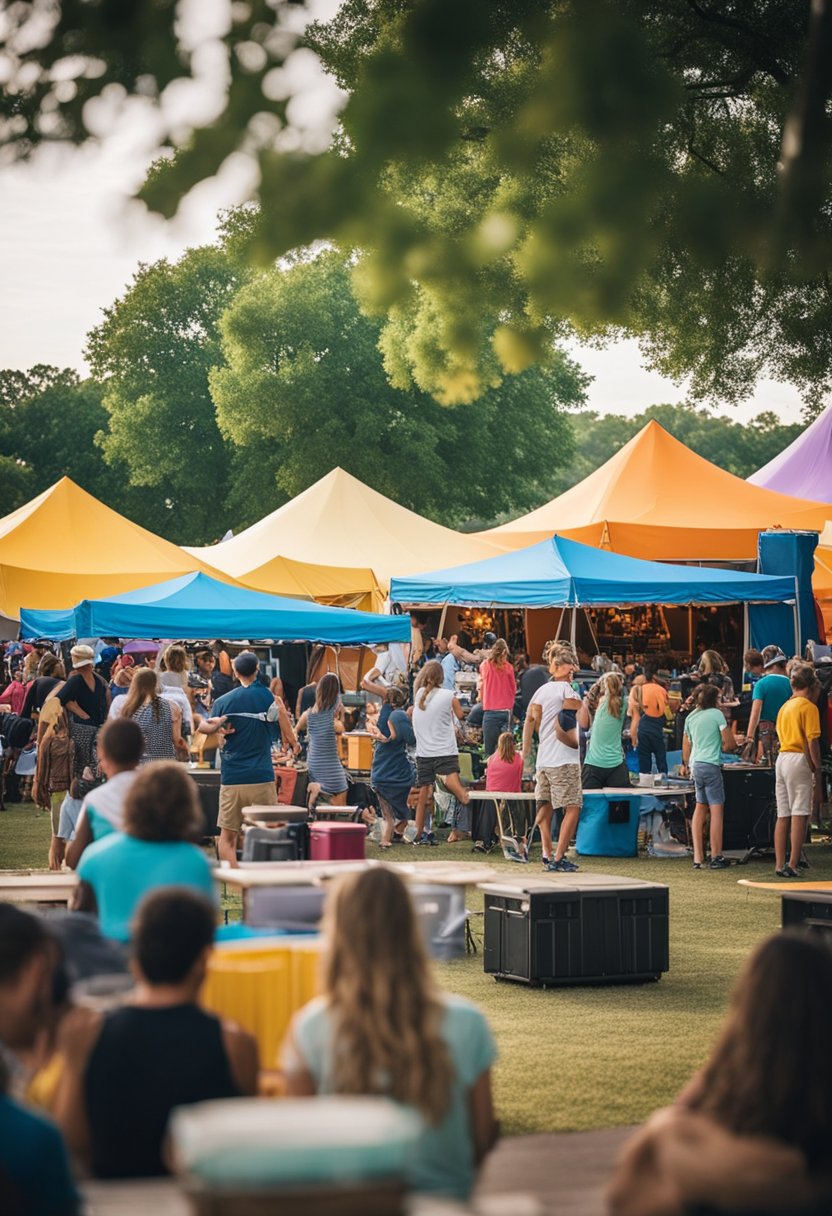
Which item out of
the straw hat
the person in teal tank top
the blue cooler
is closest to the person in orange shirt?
the blue cooler

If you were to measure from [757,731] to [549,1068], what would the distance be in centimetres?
996

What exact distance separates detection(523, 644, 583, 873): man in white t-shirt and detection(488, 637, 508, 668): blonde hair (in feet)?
12.6

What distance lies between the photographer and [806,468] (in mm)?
32812

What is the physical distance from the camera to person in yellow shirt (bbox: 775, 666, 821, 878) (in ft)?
46.8

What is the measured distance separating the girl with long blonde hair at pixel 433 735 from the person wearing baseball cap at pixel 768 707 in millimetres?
2922

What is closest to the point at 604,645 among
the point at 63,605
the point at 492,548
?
the point at 492,548

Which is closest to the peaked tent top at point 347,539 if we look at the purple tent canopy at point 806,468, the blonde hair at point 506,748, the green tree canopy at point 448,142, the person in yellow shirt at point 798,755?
the purple tent canopy at point 806,468

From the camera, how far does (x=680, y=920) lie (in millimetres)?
12484

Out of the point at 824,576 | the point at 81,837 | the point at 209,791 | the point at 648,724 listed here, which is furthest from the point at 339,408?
the point at 81,837

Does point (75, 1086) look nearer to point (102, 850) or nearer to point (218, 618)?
point (102, 850)

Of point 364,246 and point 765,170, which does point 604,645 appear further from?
point 364,246

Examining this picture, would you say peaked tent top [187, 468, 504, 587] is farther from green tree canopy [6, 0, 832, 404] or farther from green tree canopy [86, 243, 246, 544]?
green tree canopy [86, 243, 246, 544]

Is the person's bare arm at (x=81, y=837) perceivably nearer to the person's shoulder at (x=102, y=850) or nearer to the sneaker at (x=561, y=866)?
the person's shoulder at (x=102, y=850)

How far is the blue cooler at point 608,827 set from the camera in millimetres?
16328
